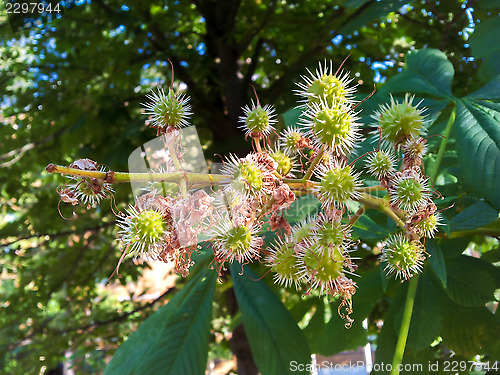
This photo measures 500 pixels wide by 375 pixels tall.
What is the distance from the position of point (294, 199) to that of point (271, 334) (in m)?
0.57

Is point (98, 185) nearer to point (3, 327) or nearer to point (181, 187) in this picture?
point (181, 187)

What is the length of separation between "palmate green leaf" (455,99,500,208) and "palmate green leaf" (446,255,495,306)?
37cm

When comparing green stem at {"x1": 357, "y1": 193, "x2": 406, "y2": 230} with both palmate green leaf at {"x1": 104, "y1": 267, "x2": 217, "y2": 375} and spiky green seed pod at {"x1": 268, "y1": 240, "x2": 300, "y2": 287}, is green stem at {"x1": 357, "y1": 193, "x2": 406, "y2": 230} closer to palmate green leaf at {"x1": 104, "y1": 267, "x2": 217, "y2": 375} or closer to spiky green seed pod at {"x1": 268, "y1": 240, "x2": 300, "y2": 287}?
spiky green seed pod at {"x1": 268, "y1": 240, "x2": 300, "y2": 287}

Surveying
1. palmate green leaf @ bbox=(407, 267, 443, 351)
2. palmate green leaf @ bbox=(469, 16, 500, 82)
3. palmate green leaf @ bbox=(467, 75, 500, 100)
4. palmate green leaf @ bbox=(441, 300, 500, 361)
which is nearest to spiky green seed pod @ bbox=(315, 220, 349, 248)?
palmate green leaf @ bbox=(407, 267, 443, 351)

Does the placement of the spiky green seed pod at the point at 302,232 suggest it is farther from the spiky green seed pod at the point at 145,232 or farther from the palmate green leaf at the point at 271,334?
the palmate green leaf at the point at 271,334

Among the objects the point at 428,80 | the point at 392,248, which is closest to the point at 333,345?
the point at 392,248

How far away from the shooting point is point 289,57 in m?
3.44

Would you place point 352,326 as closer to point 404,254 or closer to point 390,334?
point 390,334

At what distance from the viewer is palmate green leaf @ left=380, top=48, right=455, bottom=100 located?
1.38 m

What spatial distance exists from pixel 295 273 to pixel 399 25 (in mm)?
2693

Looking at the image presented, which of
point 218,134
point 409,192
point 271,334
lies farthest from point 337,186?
point 218,134

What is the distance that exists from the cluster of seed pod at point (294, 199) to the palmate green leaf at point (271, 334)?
39 cm

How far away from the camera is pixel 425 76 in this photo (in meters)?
1.46

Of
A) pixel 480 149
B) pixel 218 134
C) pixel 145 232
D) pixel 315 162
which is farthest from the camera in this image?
pixel 218 134
